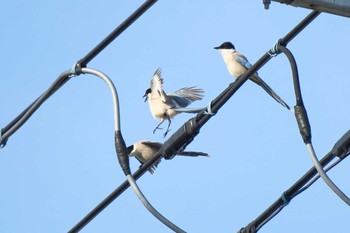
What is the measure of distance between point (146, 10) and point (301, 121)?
4.21ft

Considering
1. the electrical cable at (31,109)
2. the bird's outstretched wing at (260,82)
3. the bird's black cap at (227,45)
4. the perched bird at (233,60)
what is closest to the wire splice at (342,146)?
the electrical cable at (31,109)

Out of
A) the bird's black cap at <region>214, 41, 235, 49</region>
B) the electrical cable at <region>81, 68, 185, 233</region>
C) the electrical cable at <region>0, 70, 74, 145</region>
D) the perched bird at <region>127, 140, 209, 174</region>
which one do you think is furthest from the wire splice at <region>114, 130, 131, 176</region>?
the perched bird at <region>127, 140, 209, 174</region>

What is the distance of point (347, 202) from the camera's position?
4609mm

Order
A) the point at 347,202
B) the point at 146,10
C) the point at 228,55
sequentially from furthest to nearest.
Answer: the point at 228,55 < the point at 146,10 < the point at 347,202

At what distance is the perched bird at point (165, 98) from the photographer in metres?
13.8

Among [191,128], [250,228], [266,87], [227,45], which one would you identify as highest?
[227,45]

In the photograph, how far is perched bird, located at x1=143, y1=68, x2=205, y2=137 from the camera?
1383 centimetres

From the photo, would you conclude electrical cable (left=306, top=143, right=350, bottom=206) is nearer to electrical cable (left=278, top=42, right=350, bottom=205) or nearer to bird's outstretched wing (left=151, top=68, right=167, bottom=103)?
electrical cable (left=278, top=42, right=350, bottom=205)

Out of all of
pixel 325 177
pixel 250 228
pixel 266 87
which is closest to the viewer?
pixel 325 177

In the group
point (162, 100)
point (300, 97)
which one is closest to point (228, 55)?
point (162, 100)

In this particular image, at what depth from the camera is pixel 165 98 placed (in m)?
13.9

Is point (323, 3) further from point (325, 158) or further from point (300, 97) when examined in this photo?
point (325, 158)

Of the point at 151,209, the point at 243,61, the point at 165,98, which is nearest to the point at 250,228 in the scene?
the point at 151,209

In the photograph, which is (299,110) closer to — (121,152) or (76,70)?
(121,152)
